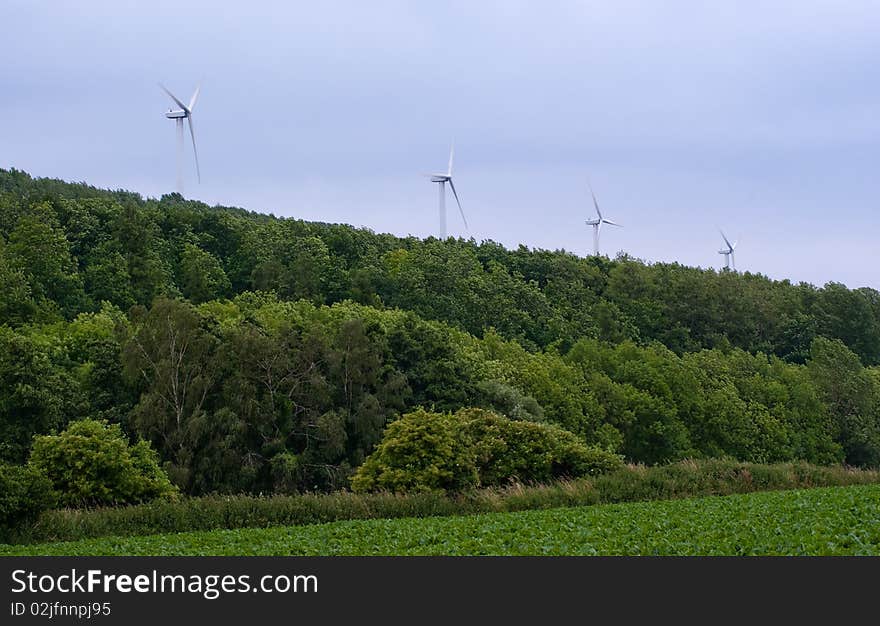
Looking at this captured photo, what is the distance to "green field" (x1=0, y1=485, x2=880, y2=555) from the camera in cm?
2864

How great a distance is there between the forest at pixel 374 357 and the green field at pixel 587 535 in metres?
10.2

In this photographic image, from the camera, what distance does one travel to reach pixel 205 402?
7406 cm

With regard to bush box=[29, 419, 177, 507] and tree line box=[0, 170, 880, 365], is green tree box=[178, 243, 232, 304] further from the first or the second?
bush box=[29, 419, 177, 507]

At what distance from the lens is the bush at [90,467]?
52.7 m

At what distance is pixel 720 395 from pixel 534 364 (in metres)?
18.8

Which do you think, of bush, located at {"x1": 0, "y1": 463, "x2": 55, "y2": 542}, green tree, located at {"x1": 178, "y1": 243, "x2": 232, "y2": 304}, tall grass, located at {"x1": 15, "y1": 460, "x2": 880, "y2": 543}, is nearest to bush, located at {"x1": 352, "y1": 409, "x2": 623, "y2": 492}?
tall grass, located at {"x1": 15, "y1": 460, "x2": 880, "y2": 543}

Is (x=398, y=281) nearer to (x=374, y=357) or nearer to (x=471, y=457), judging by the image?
(x=374, y=357)

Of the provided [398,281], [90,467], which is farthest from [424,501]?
[398,281]

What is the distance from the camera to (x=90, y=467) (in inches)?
2108

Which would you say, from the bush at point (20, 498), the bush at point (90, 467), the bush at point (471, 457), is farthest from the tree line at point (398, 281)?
the bush at point (20, 498)

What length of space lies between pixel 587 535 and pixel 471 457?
23759mm

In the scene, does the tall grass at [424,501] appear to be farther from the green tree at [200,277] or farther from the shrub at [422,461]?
the green tree at [200,277]

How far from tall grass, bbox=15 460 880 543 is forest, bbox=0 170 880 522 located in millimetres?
3534

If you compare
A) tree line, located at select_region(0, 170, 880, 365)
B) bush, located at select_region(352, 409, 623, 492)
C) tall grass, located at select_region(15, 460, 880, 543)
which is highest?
tree line, located at select_region(0, 170, 880, 365)
